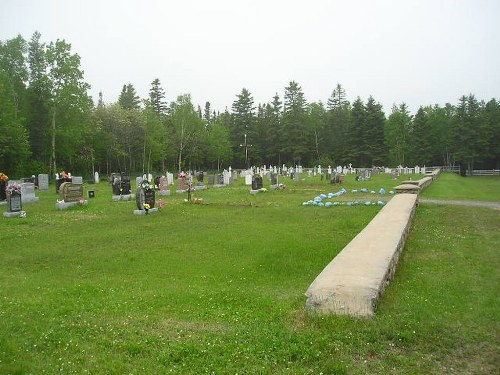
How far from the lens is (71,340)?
4.80m

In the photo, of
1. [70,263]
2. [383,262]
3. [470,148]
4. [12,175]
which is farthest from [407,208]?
[470,148]

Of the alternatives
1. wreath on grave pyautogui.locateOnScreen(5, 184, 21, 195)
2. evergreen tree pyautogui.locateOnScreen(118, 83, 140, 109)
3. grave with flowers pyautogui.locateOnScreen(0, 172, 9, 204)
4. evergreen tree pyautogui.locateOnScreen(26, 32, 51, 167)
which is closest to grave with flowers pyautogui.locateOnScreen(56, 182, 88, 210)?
wreath on grave pyautogui.locateOnScreen(5, 184, 21, 195)

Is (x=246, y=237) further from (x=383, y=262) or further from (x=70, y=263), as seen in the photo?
(x=383, y=262)

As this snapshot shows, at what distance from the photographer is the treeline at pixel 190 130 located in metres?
39.3

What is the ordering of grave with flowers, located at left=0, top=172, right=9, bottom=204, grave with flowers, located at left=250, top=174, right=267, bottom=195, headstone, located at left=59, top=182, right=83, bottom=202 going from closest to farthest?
1. headstone, located at left=59, top=182, right=83, bottom=202
2. grave with flowers, located at left=0, top=172, right=9, bottom=204
3. grave with flowers, located at left=250, top=174, right=267, bottom=195

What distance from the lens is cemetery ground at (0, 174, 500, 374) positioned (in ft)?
13.7

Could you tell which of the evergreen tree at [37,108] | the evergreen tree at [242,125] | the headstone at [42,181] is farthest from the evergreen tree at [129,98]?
the headstone at [42,181]

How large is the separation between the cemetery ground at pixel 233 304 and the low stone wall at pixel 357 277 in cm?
21

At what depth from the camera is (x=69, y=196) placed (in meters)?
19.2

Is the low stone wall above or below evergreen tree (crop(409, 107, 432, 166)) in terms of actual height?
below

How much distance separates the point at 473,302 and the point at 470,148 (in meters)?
65.2

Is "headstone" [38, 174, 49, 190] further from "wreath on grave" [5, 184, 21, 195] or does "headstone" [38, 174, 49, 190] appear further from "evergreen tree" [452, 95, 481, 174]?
"evergreen tree" [452, 95, 481, 174]

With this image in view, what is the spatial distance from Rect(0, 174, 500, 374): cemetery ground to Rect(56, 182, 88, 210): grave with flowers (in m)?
5.95

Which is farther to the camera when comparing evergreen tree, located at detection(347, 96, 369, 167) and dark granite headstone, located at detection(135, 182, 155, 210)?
evergreen tree, located at detection(347, 96, 369, 167)
